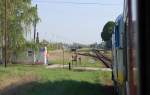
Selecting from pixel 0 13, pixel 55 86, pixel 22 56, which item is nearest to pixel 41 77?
pixel 55 86

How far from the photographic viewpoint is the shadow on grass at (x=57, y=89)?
22.6m

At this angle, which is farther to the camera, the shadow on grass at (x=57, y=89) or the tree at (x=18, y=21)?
the tree at (x=18, y=21)

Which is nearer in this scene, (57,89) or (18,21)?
(57,89)

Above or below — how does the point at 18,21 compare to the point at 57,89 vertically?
above

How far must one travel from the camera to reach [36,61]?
6369 centimetres

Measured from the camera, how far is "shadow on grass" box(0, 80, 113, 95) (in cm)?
2256

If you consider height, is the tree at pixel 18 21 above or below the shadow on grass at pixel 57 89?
above

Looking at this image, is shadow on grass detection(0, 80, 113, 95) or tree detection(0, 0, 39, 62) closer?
shadow on grass detection(0, 80, 113, 95)

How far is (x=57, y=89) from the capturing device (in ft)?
75.8

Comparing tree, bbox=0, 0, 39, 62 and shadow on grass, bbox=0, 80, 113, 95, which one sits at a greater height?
tree, bbox=0, 0, 39, 62
